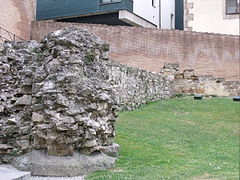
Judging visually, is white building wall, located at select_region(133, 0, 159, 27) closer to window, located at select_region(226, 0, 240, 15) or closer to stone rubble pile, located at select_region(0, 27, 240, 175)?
window, located at select_region(226, 0, 240, 15)

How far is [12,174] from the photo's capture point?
5875 millimetres

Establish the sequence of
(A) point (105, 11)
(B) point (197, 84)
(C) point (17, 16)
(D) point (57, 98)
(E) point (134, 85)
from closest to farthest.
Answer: (D) point (57, 98) < (E) point (134, 85) < (B) point (197, 84) < (C) point (17, 16) < (A) point (105, 11)

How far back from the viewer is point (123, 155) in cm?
747

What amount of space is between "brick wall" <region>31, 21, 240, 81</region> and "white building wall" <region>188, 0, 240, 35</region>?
3.70 metres

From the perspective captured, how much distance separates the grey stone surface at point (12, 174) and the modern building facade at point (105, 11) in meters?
18.1

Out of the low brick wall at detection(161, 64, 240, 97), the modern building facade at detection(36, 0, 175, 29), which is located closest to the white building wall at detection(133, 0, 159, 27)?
the modern building facade at detection(36, 0, 175, 29)

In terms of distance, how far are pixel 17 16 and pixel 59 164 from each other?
16.5 m

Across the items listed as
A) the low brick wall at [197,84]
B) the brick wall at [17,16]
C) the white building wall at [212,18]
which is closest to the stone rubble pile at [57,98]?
the brick wall at [17,16]

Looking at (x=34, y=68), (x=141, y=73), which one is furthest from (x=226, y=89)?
(x=34, y=68)

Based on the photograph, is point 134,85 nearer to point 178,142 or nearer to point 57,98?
point 178,142

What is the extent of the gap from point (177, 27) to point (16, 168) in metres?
28.3

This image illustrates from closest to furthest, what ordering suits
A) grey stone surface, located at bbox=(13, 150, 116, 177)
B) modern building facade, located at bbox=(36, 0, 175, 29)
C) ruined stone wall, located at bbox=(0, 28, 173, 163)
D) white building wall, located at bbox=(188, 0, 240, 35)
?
grey stone surface, located at bbox=(13, 150, 116, 177) < ruined stone wall, located at bbox=(0, 28, 173, 163) < modern building facade, located at bbox=(36, 0, 175, 29) < white building wall, located at bbox=(188, 0, 240, 35)

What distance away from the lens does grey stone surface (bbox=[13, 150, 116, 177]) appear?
6.11m

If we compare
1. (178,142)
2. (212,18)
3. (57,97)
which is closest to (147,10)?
(212,18)
